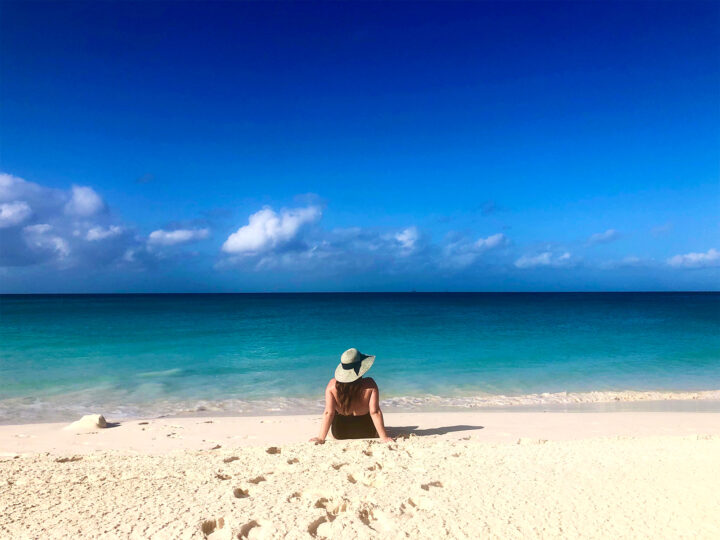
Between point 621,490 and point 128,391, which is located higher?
point 621,490

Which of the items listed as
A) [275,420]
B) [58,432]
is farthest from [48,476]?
[275,420]

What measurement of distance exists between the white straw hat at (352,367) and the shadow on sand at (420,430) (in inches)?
50.1

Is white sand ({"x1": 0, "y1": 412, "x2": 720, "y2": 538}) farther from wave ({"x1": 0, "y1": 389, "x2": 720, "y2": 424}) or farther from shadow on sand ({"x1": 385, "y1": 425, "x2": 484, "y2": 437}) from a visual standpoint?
wave ({"x1": 0, "y1": 389, "x2": 720, "y2": 424})

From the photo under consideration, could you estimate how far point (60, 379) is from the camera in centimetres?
1193

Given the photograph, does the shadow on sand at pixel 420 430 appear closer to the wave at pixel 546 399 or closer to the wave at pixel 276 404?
the wave at pixel 276 404

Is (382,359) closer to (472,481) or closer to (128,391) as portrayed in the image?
(128,391)

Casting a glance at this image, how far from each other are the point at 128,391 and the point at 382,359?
8.13 metres

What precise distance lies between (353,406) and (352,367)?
23.0 inches

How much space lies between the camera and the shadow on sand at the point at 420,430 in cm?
661

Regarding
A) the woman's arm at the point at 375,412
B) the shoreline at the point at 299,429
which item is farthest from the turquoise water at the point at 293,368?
the woman's arm at the point at 375,412

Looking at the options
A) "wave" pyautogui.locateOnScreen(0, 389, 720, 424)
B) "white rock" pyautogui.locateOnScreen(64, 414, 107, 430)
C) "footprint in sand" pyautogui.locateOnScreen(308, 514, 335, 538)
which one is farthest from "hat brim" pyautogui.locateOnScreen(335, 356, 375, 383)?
"white rock" pyautogui.locateOnScreen(64, 414, 107, 430)

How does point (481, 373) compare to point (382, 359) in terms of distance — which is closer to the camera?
point (481, 373)

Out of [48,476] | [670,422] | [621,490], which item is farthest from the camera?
[670,422]

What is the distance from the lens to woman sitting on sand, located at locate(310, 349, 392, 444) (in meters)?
5.95
